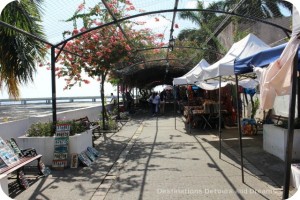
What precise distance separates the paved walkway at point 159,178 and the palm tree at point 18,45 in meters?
2.57

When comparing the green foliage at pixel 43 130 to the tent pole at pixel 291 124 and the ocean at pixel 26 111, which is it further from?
the tent pole at pixel 291 124

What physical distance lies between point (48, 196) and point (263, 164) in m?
4.66

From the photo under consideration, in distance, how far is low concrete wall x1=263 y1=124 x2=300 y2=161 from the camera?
790 centimetres

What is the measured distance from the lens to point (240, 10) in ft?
32.4

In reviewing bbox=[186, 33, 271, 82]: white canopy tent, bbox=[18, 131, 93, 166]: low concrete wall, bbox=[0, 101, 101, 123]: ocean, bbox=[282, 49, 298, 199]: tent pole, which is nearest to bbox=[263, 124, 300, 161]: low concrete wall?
bbox=[186, 33, 271, 82]: white canopy tent

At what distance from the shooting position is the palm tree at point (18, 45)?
817 centimetres

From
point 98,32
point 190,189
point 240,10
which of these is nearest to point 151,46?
point 98,32

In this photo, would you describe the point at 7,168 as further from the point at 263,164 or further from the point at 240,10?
the point at 240,10

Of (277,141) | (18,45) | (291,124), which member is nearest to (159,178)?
(277,141)

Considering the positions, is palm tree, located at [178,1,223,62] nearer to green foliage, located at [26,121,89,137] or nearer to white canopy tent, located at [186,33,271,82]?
white canopy tent, located at [186,33,271,82]

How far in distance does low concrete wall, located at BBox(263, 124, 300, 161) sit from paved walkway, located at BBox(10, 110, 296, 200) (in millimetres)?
509

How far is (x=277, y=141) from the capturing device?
8.38 metres

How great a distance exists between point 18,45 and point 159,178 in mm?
4610

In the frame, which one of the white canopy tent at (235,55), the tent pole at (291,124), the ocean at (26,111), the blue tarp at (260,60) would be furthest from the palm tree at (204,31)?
the tent pole at (291,124)
